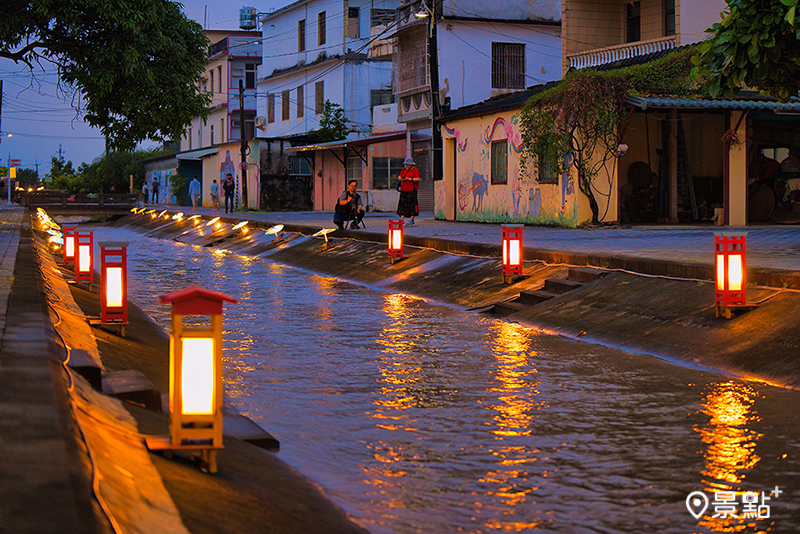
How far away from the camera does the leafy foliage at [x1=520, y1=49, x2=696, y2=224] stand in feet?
68.5

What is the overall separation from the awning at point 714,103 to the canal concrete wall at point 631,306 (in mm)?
6261

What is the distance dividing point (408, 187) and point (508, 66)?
42.6 ft

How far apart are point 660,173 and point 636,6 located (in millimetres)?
6856

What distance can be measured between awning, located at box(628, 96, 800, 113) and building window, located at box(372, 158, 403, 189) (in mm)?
17433

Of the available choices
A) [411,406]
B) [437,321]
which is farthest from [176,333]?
[437,321]

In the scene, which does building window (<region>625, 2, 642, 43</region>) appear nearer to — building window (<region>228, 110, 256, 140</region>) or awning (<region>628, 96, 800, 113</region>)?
awning (<region>628, 96, 800, 113</region>)

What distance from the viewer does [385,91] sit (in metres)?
45.5

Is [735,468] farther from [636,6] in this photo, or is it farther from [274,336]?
[636,6]

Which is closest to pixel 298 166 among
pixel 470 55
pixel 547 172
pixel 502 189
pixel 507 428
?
pixel 470 55

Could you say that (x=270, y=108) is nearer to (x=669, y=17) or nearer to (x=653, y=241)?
(x=669, y=17)

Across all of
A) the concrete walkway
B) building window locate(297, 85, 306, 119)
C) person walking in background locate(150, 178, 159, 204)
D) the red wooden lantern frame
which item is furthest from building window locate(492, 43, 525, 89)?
person walking in background locate(150, 178, 159, 204)

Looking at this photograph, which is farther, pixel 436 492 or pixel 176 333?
pixel 436 492

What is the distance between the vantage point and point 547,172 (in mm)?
23141

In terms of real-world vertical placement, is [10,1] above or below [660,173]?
above
